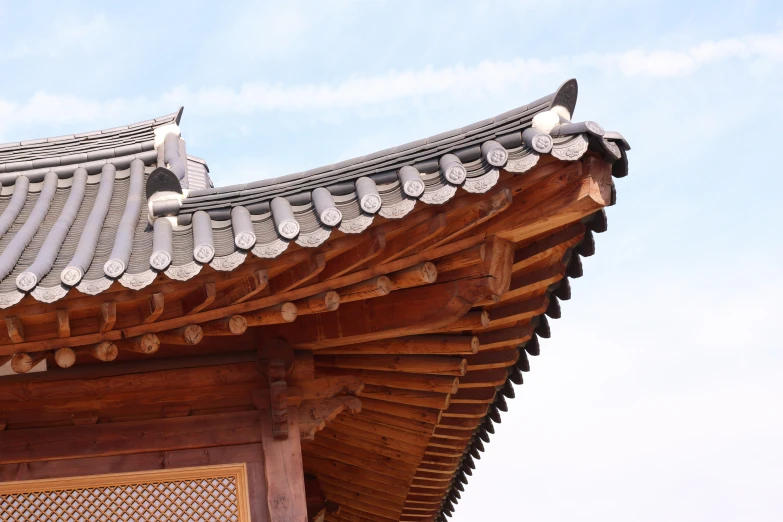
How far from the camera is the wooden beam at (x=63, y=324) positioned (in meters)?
4.15

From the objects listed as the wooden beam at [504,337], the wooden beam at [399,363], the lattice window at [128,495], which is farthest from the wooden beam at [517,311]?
the lattice window at [128,495]

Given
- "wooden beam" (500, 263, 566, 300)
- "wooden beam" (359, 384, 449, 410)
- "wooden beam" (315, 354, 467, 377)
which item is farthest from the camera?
"wooden beam" (359, 384, 449, 410)

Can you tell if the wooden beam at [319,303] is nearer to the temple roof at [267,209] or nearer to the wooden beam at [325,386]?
the temple roof at [267,209]

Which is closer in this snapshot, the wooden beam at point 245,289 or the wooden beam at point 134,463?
the wooden beam at point 245,289

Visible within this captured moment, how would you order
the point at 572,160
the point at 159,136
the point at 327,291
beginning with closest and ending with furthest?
the point at 572,160 → the point at 327,291 → the point at 159,136

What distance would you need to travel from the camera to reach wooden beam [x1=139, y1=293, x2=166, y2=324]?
4.13 metres

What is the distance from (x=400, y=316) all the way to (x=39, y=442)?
80.5 inches

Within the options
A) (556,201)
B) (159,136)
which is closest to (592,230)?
(556,201)

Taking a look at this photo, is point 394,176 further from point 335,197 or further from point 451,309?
point 451,309

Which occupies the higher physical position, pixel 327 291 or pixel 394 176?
pixel 394 176

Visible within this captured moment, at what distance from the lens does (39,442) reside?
4.96 m

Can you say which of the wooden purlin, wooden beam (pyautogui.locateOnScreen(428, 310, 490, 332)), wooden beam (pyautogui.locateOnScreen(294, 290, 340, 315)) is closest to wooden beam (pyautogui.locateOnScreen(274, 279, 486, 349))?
the wooden purlin

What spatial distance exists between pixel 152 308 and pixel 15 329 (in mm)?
608

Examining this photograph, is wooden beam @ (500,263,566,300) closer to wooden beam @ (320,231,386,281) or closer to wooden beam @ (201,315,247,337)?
Answer: wooden beam @ (320,231,386,281)
